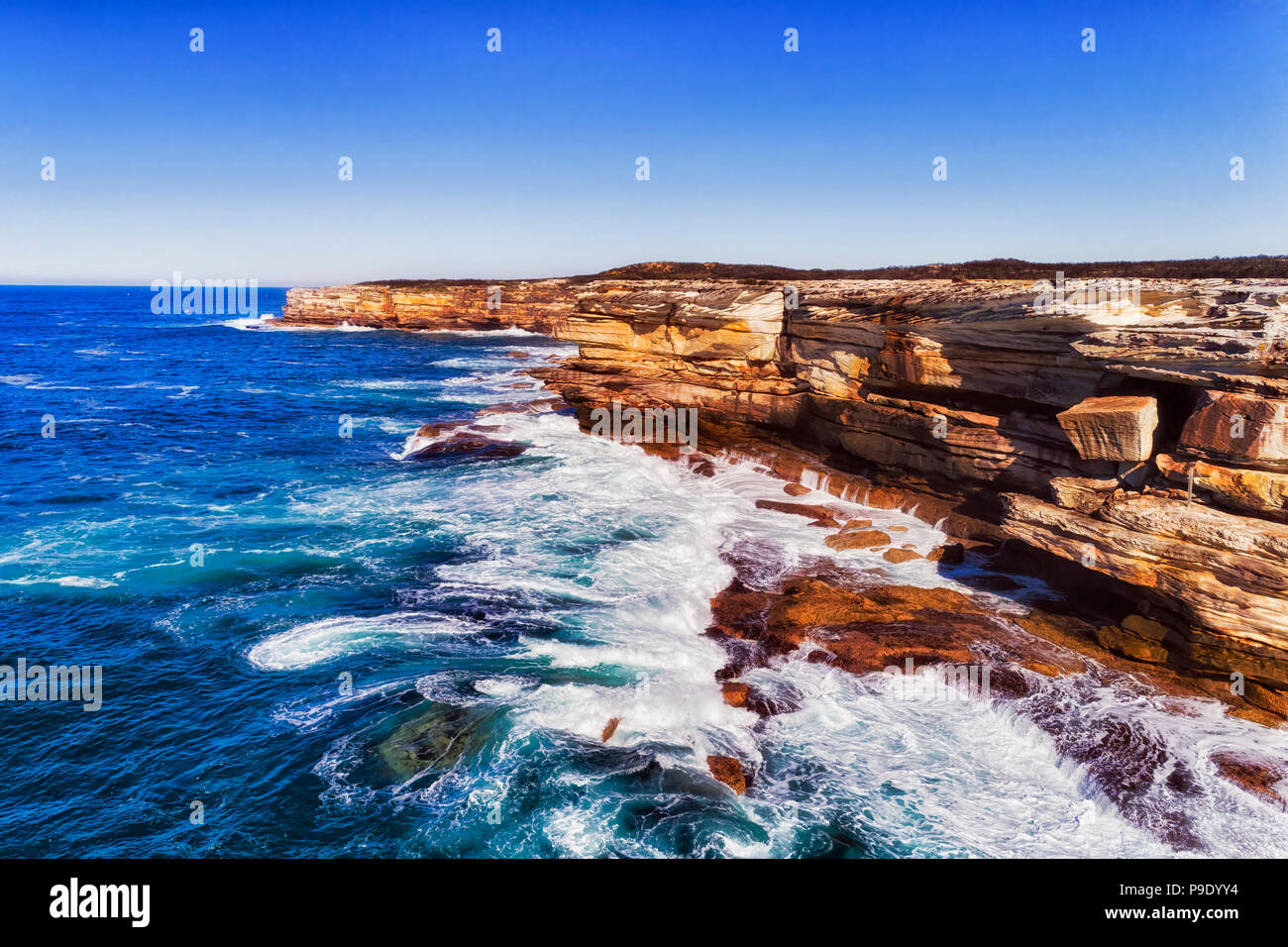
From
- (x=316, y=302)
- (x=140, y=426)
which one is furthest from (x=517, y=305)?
(x=140, y=426)

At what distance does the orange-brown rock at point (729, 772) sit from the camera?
1138 cm

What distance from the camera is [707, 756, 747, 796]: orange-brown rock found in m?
11.4

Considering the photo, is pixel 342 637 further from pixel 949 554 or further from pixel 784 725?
pixel 949 554

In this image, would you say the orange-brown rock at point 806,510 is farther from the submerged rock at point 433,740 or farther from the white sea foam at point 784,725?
the submerged rock at point 433,740

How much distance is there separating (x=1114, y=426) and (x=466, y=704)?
53.6ft

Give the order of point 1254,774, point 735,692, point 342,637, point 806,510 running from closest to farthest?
point 1254,774
point 735,692
point 342,637
point 806,510

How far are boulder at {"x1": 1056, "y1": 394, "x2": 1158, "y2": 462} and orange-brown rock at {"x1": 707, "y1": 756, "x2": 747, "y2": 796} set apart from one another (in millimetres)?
12091

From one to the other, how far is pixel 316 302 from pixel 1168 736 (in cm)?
12200

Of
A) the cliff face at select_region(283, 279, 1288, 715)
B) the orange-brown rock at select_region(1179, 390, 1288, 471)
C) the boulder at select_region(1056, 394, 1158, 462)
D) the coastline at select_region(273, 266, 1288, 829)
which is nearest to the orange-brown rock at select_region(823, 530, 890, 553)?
the coastline at select_region(273, 266, 1288, 829)

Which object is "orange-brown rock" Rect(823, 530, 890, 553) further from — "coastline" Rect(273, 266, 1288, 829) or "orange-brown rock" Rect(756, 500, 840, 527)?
"orange-brown rock" Rect(756, 500, 840, 527)

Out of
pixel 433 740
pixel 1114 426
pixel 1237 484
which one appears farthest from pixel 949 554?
pixel 433 740

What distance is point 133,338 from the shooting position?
88.4 meters

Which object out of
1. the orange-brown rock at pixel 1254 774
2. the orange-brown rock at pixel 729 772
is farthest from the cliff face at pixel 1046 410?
the orange-brown rock at pixel 729 772

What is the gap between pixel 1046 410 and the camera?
1977 centimetres
